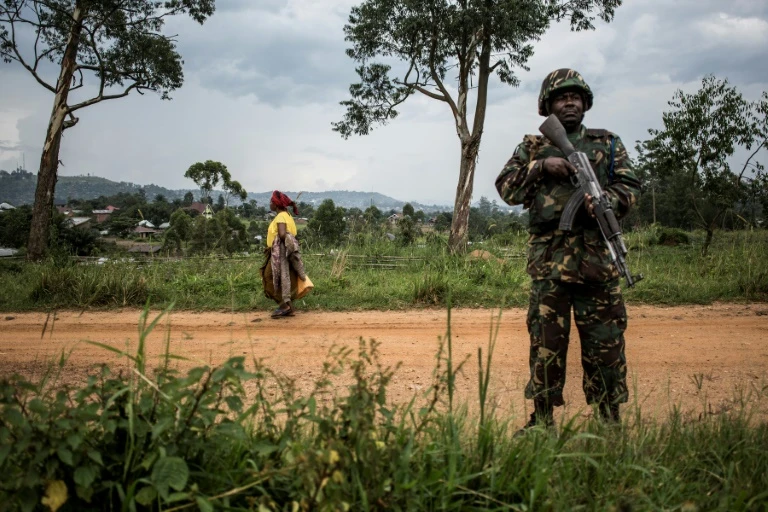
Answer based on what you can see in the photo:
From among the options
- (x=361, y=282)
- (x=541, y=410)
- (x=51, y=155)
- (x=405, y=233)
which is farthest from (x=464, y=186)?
(x=541, y=410)

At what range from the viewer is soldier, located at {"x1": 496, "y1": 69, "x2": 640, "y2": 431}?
313 centimetres

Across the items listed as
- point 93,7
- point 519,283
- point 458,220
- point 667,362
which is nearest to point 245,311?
point 519,283

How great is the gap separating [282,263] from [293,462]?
18.0 ft

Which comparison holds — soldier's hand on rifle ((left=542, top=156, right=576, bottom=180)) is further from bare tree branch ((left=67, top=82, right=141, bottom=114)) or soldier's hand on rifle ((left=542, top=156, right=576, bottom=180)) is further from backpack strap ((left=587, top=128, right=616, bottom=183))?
bare tree branch ((left=67, top=82, right=141, bottom=114))

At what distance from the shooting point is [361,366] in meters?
2.09

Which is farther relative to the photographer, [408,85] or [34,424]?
[408,85]

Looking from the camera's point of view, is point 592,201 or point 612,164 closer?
point 592,201

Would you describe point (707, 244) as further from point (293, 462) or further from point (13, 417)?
point (13, 417)

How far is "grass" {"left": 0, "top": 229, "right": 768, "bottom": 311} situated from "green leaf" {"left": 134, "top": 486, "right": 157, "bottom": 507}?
5.10 meters

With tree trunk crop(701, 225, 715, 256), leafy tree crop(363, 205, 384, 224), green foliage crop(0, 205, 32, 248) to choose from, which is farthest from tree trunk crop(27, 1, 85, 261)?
green foliage crop(0, 205, 32, 248)

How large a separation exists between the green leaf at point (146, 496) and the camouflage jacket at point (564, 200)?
7.56 feet

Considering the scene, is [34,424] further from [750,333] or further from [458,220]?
[458,220]

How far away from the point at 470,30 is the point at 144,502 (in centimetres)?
1268

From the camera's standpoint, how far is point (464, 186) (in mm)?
14180
